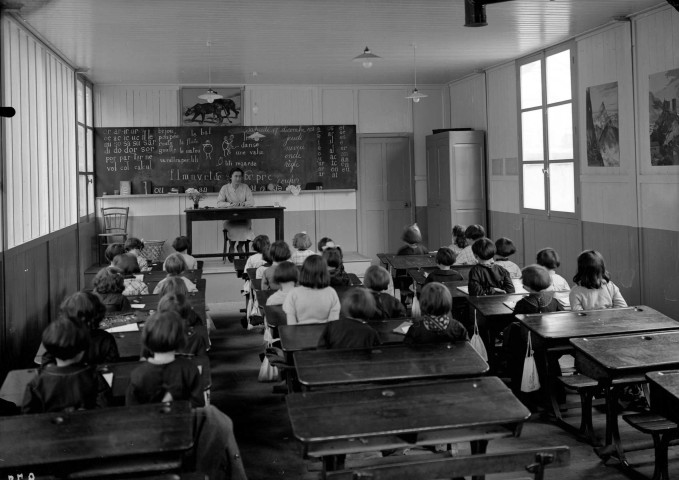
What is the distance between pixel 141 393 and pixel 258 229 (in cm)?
857

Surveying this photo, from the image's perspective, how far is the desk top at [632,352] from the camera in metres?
3.26

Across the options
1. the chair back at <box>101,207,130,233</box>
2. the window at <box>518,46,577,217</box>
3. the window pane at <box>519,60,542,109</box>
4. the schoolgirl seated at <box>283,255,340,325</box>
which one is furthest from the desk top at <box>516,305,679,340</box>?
the chair back at <box>101,207,130,233</box>

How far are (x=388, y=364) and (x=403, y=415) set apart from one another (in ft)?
2.25

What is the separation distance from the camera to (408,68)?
10242mm

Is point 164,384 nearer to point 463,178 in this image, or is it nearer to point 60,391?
point 60,391

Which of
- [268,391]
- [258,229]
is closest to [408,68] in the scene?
[258,229]

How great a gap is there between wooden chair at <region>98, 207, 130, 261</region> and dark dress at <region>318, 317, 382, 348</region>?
7.66 m

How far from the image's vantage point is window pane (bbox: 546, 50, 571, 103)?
27.9ft

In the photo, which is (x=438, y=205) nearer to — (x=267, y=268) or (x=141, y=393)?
(x=267, y=268)

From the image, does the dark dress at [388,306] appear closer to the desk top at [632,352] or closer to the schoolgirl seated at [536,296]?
the schoolgirl seated at [536,296]

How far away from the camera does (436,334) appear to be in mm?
3752

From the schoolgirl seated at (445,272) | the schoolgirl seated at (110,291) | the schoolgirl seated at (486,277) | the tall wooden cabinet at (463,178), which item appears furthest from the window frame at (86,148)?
the schoolgirl seated at (486,277)

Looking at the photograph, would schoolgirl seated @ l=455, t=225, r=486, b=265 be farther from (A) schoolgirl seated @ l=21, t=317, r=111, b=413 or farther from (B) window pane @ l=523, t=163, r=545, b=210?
(A) schoolgirl seated @ l=21, t=317, r=111, b=413

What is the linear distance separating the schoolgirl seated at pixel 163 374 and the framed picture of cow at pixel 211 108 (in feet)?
28.4
